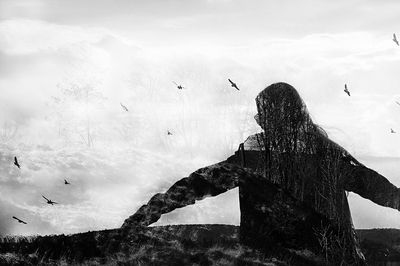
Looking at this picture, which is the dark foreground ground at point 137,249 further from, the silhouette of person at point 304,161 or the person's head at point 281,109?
the person's head at point 281,109

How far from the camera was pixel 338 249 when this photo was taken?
25.3ft

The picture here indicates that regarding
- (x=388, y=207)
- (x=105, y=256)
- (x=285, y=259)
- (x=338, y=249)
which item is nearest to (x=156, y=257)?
(x=105, y=256)

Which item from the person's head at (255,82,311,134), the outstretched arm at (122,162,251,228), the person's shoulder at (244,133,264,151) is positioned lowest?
the outstretched arm at (122,162,251,228)

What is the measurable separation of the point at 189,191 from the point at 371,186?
377 centimetres

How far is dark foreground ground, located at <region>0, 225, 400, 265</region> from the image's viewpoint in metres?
6.30

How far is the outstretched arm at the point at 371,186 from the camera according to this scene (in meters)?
10.0

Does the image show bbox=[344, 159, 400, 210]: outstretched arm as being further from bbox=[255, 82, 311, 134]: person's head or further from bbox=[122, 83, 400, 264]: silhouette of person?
bbox=[255, 82, 311, 134]: person's head

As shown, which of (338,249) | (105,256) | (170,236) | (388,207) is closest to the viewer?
(105,256)

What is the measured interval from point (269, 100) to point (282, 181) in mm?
1556

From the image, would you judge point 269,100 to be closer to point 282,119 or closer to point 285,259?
point 282,119

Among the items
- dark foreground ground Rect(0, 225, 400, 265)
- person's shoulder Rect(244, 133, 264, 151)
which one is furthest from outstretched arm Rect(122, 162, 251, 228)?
person's shoulder Rect(244, 133, 264, 151)

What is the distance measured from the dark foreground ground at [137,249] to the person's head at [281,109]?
10.9 feet

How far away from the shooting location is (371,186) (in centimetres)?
1033

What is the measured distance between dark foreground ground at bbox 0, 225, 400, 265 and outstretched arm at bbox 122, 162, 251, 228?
1.81ft
